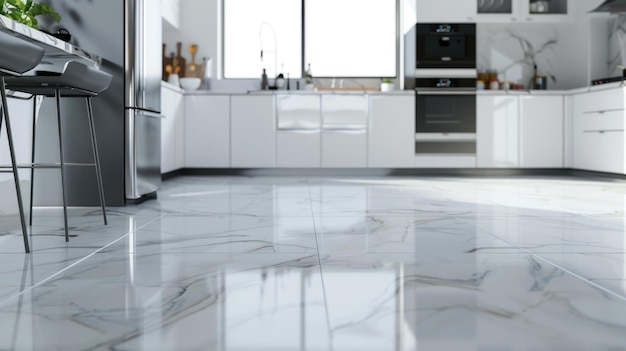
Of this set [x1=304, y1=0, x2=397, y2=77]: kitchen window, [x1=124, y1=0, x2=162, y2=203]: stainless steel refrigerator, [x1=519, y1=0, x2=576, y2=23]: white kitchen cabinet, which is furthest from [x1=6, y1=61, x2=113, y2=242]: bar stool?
[x1=519, y1=0, x2=576, y2=23]: white kitchen cabinet

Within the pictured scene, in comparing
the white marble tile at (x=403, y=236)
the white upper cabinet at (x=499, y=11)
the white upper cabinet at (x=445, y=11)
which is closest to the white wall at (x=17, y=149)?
the white marble tile at (x=403, y=236)

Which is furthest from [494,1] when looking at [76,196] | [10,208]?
Result: [10,208]

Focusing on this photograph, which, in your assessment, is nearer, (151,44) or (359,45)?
(151,44)

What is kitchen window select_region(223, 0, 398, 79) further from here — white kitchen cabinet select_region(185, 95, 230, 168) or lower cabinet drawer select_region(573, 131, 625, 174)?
lower cabinet drawer select_region(573, 131, 625, 174)

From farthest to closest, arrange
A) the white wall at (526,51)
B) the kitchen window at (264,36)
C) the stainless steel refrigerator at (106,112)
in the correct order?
the kitchen window at (264,36)
the white wall at (526,51)
the stainless steel refrigerator at (106,112)

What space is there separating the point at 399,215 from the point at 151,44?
5.66 feet

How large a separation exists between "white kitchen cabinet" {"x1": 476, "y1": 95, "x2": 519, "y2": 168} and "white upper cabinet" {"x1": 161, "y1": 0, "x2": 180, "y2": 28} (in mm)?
3209

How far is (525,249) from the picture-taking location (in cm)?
203

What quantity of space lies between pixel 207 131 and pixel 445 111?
2.43 m

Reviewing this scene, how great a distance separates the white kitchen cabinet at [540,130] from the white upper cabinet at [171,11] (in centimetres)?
365

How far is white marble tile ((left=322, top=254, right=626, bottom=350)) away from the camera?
3.56ft

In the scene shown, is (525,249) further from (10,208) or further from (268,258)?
(10,208)

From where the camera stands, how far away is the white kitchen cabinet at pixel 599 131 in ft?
18.0

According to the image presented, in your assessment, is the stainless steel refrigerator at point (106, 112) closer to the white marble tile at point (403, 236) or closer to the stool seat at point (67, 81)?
the stool seat at point (67, 81)
